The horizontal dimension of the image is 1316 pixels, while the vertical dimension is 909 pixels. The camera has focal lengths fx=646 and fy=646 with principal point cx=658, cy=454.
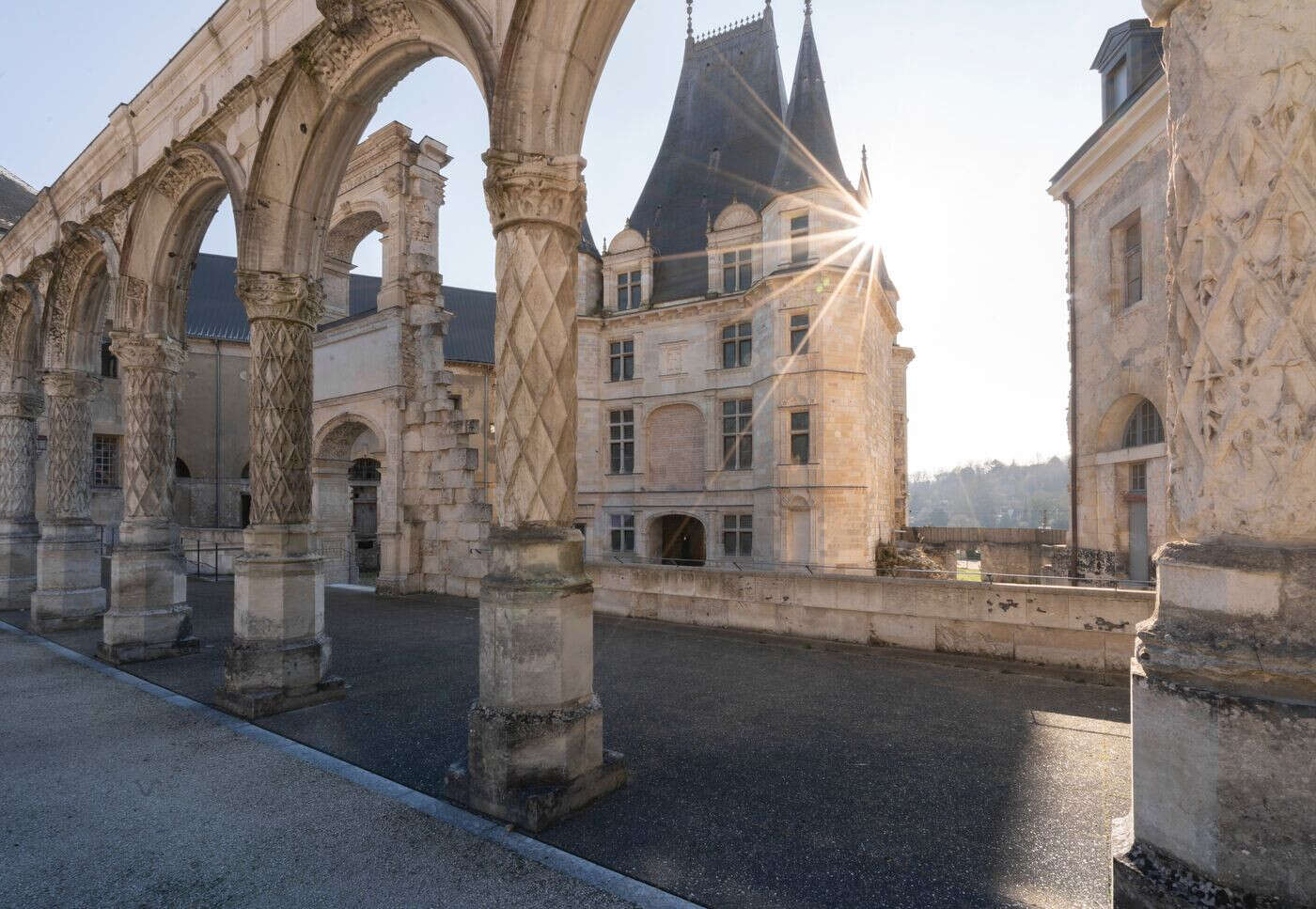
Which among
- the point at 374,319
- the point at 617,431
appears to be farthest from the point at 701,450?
the point at 374,319

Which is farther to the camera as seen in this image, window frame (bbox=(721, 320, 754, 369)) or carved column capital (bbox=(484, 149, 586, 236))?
window frame (bbox=(721, 320, 754, 369))

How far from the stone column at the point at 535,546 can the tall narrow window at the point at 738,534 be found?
1629 cm

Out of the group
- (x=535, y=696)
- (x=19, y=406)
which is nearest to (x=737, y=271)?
(x=19, y=406)

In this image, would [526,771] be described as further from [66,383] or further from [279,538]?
[66,383]

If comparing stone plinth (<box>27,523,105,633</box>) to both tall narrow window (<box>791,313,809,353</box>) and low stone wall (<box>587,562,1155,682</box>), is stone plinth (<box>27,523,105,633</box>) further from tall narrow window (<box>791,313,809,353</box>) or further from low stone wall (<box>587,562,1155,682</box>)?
tall narrow window (<box>791,313,809,353</box>)

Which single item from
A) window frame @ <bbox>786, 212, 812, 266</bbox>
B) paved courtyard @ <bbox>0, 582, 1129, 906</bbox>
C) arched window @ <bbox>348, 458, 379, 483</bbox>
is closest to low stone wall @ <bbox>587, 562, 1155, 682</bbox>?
paved courtyard @ <bbox>0, 582, 1129, 906</bbox>

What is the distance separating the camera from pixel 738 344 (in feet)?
66.5

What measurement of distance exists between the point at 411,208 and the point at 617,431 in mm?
11095

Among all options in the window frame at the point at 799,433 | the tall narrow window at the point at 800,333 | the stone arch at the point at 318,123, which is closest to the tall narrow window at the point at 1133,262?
the tall narrow window at the point at 800,333

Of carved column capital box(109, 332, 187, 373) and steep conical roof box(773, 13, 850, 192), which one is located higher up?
steep conical roof box(773, 13, 850, 192)

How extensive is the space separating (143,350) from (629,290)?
55.4ft

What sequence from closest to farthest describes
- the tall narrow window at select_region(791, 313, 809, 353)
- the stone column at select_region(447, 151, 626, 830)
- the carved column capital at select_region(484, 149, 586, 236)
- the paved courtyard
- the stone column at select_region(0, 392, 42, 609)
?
the paved courtyard
the stone column at select_region(447, 151, 626, 830)
the carved column capital at select_region(484, 149, 586, 236)
the stone column at select_region(0, 392, 42, 609)
the tall narrow window at select_region(791, 313, 809, 353)

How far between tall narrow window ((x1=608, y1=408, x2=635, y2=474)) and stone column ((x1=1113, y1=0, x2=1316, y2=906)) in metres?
19.9

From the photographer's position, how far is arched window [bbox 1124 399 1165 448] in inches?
435
